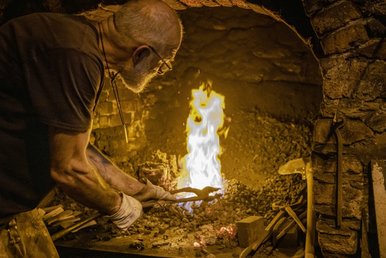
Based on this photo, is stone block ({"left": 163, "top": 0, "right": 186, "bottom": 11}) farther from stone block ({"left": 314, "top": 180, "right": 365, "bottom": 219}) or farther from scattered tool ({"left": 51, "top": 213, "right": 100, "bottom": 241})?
scattered tool ({"left": 51, "top": 213, "right": 100, "bottom": 241})

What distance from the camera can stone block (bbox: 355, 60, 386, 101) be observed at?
2.91 metres

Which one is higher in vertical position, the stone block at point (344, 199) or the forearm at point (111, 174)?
the forearm at point (111, 174)

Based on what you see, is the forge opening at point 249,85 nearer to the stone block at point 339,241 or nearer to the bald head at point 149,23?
the stone block at point 339,241

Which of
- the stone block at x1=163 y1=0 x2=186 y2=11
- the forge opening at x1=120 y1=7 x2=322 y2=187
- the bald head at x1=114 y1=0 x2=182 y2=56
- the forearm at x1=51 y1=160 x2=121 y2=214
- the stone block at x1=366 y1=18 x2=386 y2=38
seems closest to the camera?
the forearm at x1=51 y1=160 x2=121 y2=214

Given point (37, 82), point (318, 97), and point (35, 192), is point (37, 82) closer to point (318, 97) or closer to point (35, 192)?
point (35, 192)

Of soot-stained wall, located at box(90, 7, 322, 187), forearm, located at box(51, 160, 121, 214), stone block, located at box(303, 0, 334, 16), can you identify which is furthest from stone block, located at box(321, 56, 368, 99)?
soot-stained wall, located at box(90, 7, 322, 187)

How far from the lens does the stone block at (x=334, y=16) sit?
2.93 metres

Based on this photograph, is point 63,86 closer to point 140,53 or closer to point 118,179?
point 140,53

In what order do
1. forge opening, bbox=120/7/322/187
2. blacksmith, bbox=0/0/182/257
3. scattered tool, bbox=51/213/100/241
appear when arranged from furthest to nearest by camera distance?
forge opening, bbox=120/7/322/187
scattered tool, bbox=51/213/100/241
blacksmith, bbox=0/0/182/257

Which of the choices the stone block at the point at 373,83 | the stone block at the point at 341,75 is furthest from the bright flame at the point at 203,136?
the stone block at the point at 373,83

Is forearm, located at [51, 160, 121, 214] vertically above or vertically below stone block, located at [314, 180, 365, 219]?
above

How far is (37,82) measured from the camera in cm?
198

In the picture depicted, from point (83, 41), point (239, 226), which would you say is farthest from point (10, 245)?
point (239, 226)

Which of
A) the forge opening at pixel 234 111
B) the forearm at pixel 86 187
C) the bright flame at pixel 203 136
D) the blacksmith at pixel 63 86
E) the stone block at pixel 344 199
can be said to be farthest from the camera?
the bright flame at pixel 203 136
